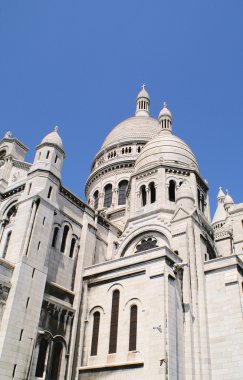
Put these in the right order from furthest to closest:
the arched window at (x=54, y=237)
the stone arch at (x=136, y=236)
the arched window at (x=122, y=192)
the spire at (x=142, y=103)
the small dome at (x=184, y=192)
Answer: the spire at (x=142, y=103)
the arched window at (x=122, y=192)
the stone arch at (x=136, y=236)
the small dome at (x=184, y=192)
the arched window at (x=54, y=237)

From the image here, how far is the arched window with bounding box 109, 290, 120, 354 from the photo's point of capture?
25413 mm

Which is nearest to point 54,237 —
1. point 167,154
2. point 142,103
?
point 167,154

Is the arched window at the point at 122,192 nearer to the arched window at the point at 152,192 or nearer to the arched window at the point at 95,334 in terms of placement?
the arched window at the point at 152,192

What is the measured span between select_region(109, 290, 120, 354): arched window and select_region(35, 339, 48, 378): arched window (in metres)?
4.25

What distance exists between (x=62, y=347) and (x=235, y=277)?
1265cm

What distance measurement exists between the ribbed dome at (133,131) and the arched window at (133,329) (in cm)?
3379

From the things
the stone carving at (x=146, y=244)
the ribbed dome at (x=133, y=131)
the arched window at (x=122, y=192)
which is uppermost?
the ribbed dome at (x=133, y=131)

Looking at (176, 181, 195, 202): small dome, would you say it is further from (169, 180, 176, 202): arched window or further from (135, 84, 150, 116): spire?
(135, 84, 150, 116): spire

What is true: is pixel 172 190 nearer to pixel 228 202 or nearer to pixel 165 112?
pixel 165 112

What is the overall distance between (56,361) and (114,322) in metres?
4.53

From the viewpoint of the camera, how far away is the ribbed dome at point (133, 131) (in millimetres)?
56744

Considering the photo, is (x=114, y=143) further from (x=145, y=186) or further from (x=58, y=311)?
(x=58, y=311)

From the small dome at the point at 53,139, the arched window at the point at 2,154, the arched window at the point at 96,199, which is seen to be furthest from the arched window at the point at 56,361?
the arched window at the point at 96,199

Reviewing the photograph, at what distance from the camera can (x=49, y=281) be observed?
2742 cm
